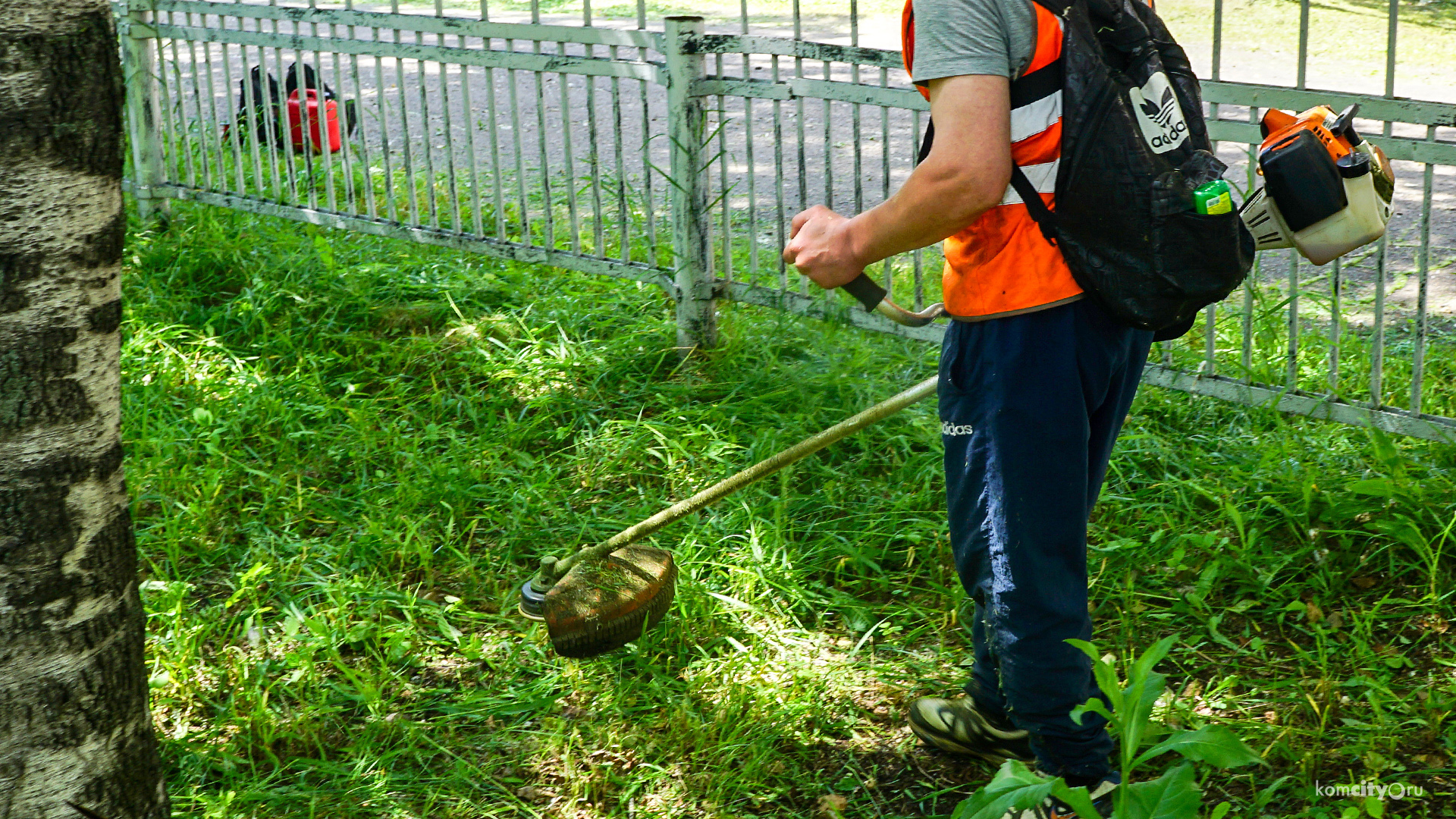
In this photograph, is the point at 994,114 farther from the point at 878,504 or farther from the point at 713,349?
the point at 713,349

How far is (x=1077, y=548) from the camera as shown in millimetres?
2418

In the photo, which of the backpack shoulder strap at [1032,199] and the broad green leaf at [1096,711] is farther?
the backpack shoulder strap at [1032,199]

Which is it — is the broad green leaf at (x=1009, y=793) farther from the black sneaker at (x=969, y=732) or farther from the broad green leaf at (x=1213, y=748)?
the black sneaker at (x=969, y=732)

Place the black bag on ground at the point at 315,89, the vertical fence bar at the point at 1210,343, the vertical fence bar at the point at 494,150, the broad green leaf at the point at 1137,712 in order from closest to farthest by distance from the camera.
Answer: the broad green leaf at the point at 1137,712 → the vertical fence bar at the point at 1210,343 → the vertical fence bar at the point at 494,150 → the black bag on ground at the point at 315,89

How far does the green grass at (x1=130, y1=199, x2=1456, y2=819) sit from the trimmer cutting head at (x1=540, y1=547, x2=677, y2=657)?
0.16m

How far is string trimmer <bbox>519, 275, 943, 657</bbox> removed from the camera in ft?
9.68

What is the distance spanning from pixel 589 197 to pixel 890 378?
2.92m

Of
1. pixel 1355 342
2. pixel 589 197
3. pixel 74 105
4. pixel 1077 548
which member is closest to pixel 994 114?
pixel 1077 548

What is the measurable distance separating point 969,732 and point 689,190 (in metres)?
2.44

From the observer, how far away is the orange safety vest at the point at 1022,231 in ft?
7.10

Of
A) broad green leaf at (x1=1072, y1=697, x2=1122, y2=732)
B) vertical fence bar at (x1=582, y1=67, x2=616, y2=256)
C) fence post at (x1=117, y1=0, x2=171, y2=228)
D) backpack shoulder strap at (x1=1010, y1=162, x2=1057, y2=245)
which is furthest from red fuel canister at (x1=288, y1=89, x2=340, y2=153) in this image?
broad green leaf at (x1=1072, y1=697, x2=1122, y2=732)

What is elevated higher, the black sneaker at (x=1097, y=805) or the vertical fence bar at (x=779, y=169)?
the vertical fence bar at (x=779, y=169)

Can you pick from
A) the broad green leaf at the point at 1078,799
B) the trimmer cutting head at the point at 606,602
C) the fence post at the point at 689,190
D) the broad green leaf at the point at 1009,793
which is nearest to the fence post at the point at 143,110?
the fence post at the point at 689,190

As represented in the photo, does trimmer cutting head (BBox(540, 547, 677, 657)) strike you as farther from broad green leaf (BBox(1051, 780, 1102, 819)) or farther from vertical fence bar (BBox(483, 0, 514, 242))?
vertical fence bar (BBox(483, 0, 514, 242))
